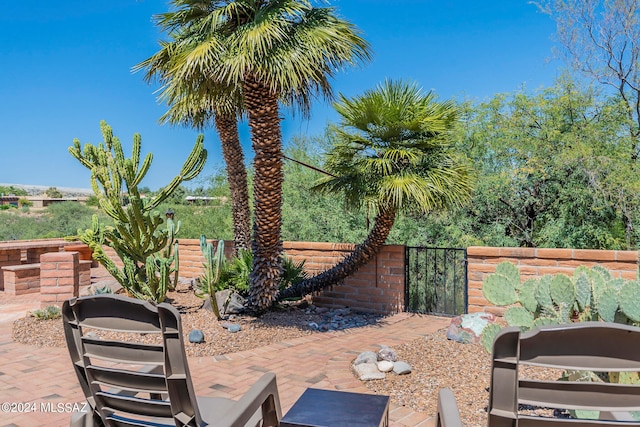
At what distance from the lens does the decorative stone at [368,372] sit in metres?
4.05

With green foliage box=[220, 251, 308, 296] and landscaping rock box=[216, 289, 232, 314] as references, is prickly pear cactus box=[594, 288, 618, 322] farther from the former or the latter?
landscaping rock box=[216, 289, 232, 314]

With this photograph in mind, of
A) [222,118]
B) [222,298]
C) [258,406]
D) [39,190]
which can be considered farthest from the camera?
[39,190]

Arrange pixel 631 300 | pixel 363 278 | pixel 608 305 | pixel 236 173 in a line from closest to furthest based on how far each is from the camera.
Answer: pixel 631 300
pixel 608 305
pixel 363 278
pixel 236 173

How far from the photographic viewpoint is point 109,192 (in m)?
6.14

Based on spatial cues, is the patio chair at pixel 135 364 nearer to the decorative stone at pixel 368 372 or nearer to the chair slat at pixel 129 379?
the chair slat at pixel 129 379

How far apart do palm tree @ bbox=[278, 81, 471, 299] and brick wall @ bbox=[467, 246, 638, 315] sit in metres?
1.00

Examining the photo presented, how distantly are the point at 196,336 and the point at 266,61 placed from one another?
3.55 metres

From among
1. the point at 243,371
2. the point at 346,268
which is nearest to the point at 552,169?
the point at 346,268

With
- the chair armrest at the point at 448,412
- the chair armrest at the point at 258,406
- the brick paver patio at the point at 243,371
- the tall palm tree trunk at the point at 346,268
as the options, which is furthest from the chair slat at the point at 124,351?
the tall palm tree trunk at the point at 346,268

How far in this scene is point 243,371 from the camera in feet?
14.7

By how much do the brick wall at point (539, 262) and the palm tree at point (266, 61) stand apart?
2.90 m

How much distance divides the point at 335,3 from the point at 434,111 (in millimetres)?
2081

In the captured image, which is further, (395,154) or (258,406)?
(395,154)

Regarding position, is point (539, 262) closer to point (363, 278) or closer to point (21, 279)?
point (363, 278)
